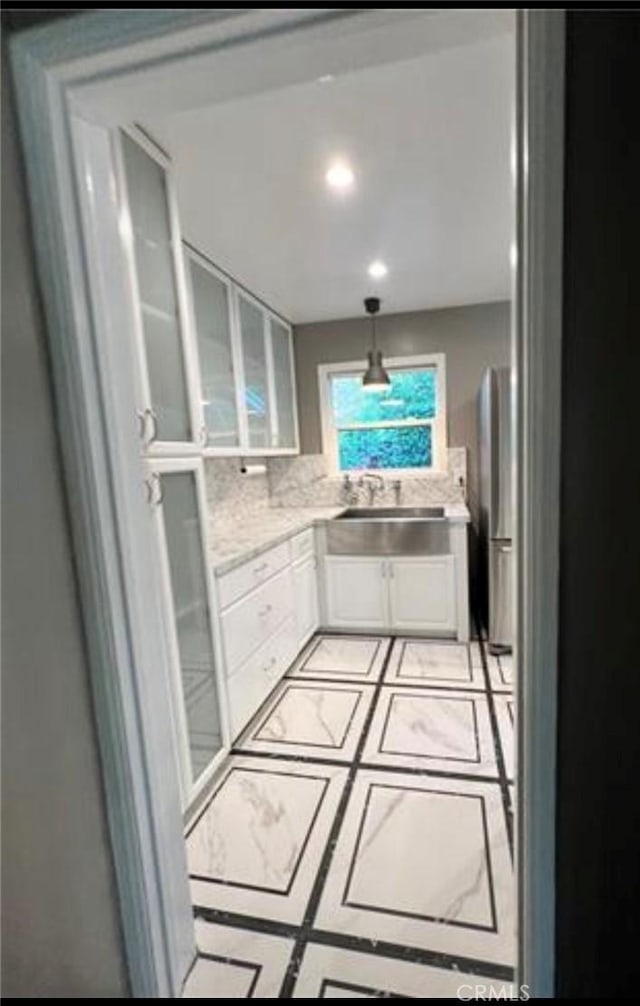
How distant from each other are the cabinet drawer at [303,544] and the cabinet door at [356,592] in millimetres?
164

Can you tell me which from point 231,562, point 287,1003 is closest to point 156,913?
point 287,1003

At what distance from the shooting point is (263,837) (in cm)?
174

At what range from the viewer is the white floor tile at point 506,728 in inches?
79.5

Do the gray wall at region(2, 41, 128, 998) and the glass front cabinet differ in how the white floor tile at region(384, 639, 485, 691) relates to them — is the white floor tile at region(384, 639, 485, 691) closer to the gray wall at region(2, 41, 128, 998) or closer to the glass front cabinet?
the glass front cabinet

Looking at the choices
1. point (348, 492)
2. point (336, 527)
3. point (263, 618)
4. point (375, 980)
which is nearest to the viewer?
point (375, 980)

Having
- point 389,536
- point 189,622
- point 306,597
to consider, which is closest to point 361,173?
point 189,622

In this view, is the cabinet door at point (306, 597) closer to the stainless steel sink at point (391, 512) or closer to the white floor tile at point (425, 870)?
the stainless steel sink at point (391, 512)

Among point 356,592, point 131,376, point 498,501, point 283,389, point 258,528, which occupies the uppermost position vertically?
point 283,389

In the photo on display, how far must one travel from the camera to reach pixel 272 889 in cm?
153

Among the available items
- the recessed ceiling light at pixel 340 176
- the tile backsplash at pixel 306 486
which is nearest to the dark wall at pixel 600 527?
the recessed ceiling light at pixel 340 176

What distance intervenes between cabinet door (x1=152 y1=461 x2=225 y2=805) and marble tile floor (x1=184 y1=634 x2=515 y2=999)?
200 millimetres

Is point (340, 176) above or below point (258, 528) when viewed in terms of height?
above

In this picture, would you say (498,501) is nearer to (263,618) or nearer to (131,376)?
(263,618)

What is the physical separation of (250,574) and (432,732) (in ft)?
3.75
